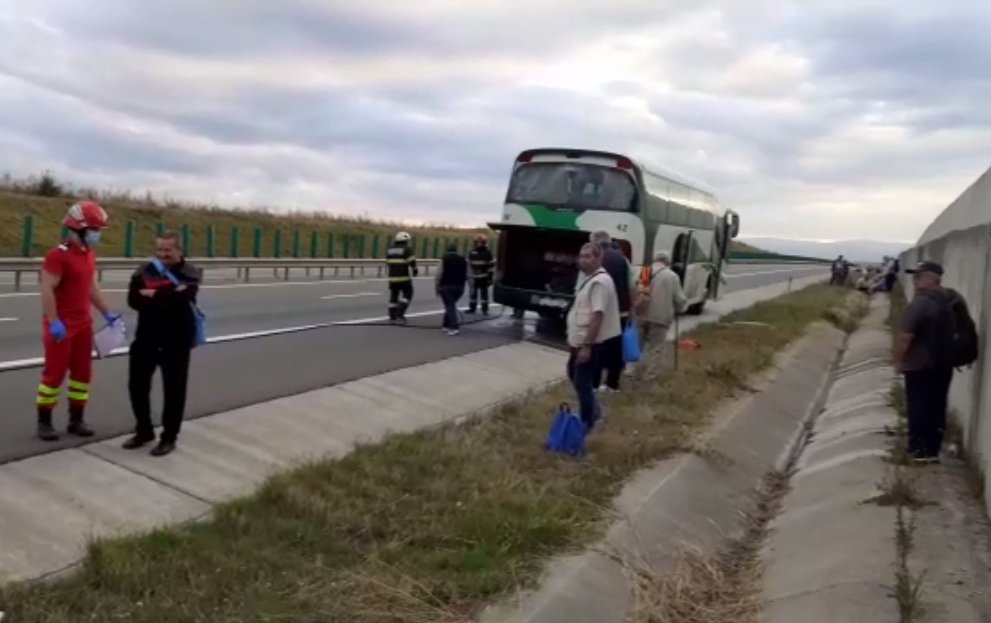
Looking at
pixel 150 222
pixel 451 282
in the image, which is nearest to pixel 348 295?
pixel 451 282

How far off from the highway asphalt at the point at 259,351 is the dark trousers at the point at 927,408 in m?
5.82

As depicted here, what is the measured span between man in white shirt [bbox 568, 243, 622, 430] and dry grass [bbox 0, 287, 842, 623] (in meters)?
0.68

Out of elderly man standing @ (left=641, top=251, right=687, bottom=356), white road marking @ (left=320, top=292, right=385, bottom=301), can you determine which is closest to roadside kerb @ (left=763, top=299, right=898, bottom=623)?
elderly man standing @ (left=641, top=251, right=687, bottom=356)

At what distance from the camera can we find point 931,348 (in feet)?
29.1

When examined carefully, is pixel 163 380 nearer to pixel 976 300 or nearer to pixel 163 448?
pixel 163 448

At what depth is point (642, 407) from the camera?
11570 millimetres

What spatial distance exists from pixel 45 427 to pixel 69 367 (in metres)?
0.48

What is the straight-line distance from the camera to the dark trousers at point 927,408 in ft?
29.3

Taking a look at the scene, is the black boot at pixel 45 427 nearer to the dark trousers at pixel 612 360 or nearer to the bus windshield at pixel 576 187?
the dark trousers at pixel 612 360

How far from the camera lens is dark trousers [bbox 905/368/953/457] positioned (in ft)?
29.3

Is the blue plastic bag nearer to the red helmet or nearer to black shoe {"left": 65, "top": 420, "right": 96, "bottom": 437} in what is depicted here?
the red helmet

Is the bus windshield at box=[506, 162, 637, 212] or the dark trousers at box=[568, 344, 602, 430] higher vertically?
the bus windshield at box=[506, 162, 637, 212]

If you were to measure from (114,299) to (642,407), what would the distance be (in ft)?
43.7

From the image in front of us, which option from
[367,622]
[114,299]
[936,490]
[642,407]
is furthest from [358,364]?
[114,299]
